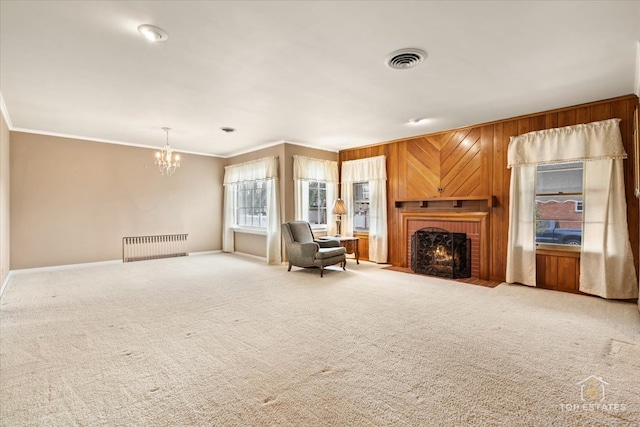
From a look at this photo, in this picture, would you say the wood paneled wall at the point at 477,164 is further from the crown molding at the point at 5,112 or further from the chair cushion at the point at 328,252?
the crown molding at the point at 5,112

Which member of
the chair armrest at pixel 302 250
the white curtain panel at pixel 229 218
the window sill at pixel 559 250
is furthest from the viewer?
the white curtain panel at pixel 229 218

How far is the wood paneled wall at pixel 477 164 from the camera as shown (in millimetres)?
3988

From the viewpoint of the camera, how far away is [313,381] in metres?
2.11

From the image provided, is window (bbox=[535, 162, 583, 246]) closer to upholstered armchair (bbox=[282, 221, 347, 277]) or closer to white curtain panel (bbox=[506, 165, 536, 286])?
white curtain panel (bbox=[506, 165, 536, 286])

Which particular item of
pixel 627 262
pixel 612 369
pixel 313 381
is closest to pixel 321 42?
pixel 313 381

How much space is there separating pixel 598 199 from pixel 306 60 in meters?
4.15

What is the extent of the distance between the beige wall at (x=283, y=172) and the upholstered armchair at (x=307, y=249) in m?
0.79

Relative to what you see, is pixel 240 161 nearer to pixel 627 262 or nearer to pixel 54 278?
pixel 54 278

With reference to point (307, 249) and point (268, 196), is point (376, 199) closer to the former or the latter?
point (307, 249)

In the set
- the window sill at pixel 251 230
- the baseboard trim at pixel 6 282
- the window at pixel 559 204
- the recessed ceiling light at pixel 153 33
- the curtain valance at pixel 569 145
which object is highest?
the recessed ceiling light at pixel 153 33

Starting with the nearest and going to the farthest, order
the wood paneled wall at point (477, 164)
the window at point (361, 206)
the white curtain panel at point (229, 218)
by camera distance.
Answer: the wood paneled wall at point (477, 164) < the window at point (361, 206) < the white curtain panel at point (229, 218)

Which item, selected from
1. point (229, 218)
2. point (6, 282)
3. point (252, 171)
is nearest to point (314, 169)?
point (252, 171)

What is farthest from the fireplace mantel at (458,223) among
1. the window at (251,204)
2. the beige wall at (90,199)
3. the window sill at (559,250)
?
the beige wall at (90,199)

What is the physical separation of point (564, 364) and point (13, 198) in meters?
8.09
